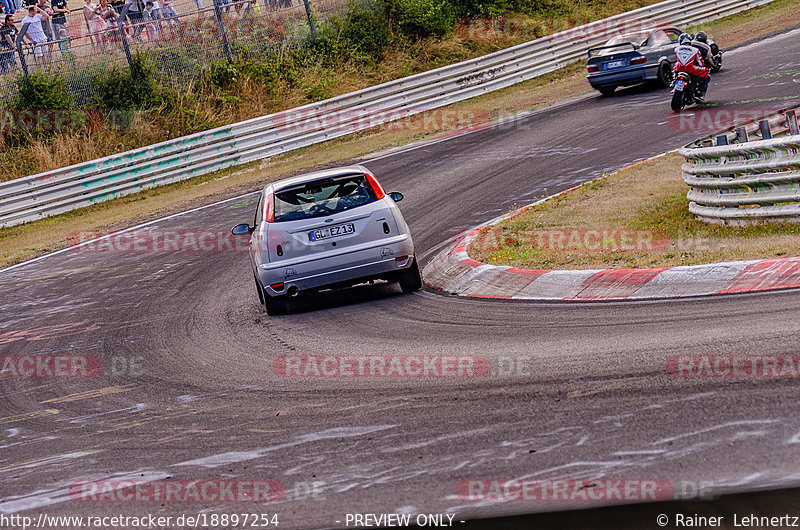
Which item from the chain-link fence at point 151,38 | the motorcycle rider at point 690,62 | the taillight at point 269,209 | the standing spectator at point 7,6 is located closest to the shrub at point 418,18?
the chain-link fence at point 151,38

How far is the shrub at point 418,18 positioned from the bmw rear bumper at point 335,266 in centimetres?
2318

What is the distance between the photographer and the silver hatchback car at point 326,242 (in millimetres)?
9508

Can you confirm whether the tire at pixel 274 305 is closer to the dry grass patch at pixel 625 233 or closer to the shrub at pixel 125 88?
the dry grass patch at pixel 625 233

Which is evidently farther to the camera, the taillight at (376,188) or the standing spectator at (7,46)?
the standing spectator at (7,46)

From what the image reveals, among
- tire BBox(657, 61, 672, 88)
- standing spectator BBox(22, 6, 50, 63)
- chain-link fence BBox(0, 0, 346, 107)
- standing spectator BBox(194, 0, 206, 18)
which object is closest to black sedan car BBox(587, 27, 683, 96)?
tire BBox(657, 61, 672, 88)

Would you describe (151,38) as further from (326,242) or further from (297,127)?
(326,242)

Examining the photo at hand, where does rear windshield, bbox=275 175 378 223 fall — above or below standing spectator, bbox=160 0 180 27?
below

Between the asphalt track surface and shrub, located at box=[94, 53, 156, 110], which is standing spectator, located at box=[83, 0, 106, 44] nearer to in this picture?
shrub, located at box=[94, 53, 156, 110]

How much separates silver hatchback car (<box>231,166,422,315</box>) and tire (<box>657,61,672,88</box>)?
1414cm

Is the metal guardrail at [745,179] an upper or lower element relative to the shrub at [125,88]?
lower

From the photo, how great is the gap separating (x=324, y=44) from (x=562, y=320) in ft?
78.4

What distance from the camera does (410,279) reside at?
31.8 feet

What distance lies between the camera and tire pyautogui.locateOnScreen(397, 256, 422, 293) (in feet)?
31.7

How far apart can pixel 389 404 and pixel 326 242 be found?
3707 mm
